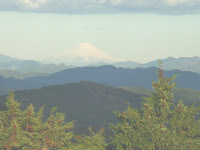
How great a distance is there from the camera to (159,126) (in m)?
22.5

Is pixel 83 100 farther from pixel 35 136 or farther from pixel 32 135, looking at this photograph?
pixel 32 135

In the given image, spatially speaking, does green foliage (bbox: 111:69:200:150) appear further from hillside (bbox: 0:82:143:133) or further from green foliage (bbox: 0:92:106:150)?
hillside (bbox: 0:82:143:133)

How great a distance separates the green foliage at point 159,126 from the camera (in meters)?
22.3

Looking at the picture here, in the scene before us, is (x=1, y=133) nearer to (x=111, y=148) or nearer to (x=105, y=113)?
(x=111, y=148)

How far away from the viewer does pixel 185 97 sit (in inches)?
7343

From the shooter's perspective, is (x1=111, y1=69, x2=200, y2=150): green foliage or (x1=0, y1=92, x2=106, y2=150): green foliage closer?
(x1=111, y1=69, x2=200, y2=150): green foliage

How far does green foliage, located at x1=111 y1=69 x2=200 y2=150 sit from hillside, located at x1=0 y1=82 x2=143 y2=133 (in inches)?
3709

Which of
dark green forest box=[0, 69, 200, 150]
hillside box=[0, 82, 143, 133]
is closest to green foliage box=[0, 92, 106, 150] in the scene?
dark green forest box=[0, 69, 200, 150]

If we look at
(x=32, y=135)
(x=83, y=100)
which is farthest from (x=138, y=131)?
(x=83, y=100)

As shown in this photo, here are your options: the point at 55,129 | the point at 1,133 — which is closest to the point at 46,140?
the point at 55,129

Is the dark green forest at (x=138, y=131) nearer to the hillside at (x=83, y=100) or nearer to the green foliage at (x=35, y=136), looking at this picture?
the green foliage at (x=35, y=136)

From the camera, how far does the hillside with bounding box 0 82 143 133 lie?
12926 centimetres

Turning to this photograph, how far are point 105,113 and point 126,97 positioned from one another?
79.1 feet

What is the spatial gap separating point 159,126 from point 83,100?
124 m
